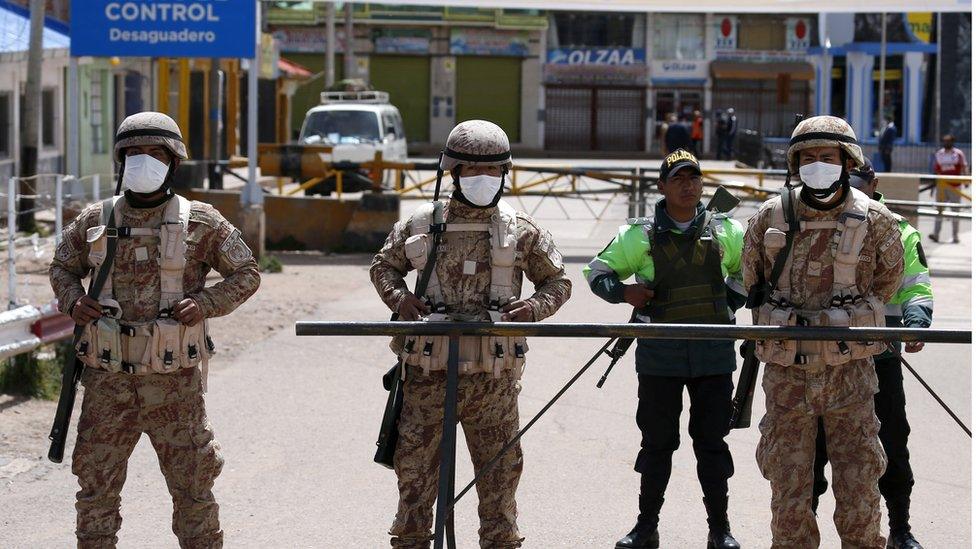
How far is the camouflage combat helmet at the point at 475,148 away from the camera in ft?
16.2

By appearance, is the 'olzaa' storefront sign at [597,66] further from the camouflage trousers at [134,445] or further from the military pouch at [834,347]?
the camouflage trousers at [134,445]

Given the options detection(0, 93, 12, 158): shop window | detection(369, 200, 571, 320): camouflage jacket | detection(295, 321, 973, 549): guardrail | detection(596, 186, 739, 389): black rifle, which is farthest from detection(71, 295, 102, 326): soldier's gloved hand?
detection(0, 93, 12, 158): shop window

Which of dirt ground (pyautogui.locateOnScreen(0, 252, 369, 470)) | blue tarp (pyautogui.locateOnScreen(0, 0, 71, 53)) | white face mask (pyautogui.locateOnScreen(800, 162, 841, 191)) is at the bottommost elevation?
dirt ground (pyautogui.locateOnScreen(0, 252, 369, 470))

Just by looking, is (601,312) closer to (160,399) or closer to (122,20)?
(122,20)

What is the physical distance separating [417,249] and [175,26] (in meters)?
11.0

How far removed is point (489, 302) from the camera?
4965 millimetres

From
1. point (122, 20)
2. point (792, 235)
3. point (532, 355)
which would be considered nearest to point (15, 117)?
point (122, 20)

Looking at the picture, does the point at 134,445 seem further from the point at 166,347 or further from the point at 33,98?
the point at 33,98

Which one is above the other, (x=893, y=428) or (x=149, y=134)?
(x=149, y=134)

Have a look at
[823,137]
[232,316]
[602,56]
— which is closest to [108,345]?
[823,137]

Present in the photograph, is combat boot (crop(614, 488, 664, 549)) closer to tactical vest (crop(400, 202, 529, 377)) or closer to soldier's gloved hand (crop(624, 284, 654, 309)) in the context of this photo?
soldier's gloved hand (crop(624, 284, 654, 309))

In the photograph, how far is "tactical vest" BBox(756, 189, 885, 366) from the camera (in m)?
4.84

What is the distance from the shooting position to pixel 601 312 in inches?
492

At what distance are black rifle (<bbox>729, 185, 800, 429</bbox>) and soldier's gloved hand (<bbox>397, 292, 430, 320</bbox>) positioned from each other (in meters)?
1.15
